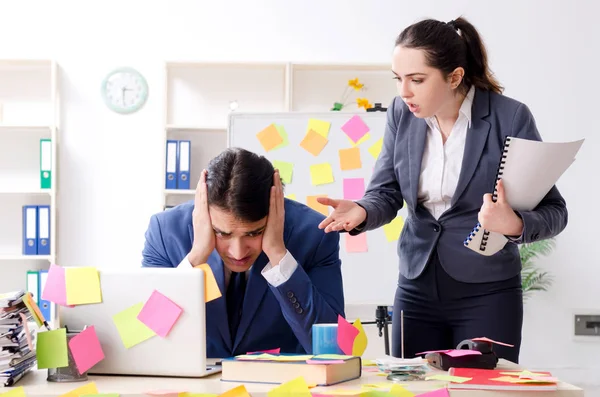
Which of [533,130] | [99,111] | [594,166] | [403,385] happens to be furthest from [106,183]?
[403,385]

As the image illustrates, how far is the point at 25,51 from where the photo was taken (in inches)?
171

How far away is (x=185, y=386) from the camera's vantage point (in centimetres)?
133

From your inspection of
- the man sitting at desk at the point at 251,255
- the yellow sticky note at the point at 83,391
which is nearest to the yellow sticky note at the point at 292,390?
the yellow sticky note at the point at 83,391

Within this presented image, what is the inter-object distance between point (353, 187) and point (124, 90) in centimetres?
151

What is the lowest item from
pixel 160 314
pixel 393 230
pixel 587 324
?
pixel 587 324

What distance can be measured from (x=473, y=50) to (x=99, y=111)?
9.48 ft

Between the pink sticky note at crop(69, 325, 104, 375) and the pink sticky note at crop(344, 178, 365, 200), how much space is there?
90.5 inches

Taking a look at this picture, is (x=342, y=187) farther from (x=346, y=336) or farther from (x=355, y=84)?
(x=346, y=336)

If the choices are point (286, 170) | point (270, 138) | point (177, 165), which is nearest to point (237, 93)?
point (177, 165)

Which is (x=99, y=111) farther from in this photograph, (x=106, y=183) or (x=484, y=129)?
(x=484, y=129)

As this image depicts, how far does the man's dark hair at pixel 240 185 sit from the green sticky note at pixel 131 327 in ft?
1.21

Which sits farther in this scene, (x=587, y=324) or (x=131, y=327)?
(x=587, y=324)

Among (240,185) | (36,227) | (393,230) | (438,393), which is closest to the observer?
(438,393)

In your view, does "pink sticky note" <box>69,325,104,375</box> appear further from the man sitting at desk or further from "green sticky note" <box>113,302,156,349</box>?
the man sitting at desk
